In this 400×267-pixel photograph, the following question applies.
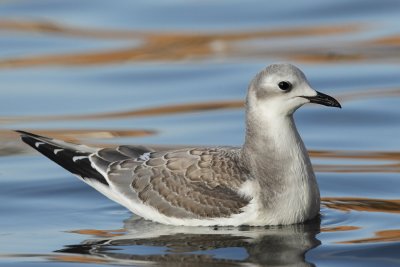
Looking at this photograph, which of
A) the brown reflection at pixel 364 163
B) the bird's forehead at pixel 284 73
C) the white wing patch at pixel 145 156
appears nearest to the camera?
the bird's forehead at pixel 284 73

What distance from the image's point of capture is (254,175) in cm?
Answer: 1138

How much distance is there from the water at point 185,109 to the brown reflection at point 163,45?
29 mm

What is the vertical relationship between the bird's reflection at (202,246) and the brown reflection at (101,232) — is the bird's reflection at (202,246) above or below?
below

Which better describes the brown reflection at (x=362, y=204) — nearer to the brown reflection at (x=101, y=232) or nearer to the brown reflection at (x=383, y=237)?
the brown reflection at (x=383, y=237)

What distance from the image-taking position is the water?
35.9 ft

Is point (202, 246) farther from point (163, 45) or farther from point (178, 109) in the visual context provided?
point (163, 45)

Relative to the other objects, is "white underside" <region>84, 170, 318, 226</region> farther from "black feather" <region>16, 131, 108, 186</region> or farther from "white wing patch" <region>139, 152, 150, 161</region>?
"black feather" <region>16, 131, 108, 186</region>

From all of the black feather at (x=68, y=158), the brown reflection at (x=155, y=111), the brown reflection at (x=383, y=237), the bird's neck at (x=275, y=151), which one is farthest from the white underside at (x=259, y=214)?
the brown reflection at (x=155, y=111)

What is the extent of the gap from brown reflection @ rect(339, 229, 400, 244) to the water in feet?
0.05

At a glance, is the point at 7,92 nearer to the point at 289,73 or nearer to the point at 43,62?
the point at 43,62

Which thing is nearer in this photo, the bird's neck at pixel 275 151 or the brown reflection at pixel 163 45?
the bird's neck at pixel 275 151

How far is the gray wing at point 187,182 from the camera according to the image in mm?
11352

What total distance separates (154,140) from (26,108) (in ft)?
7.30

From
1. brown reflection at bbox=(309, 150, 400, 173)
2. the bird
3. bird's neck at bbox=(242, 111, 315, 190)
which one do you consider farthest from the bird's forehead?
brown reflection at bbox=(309, 150, 400, 173)
